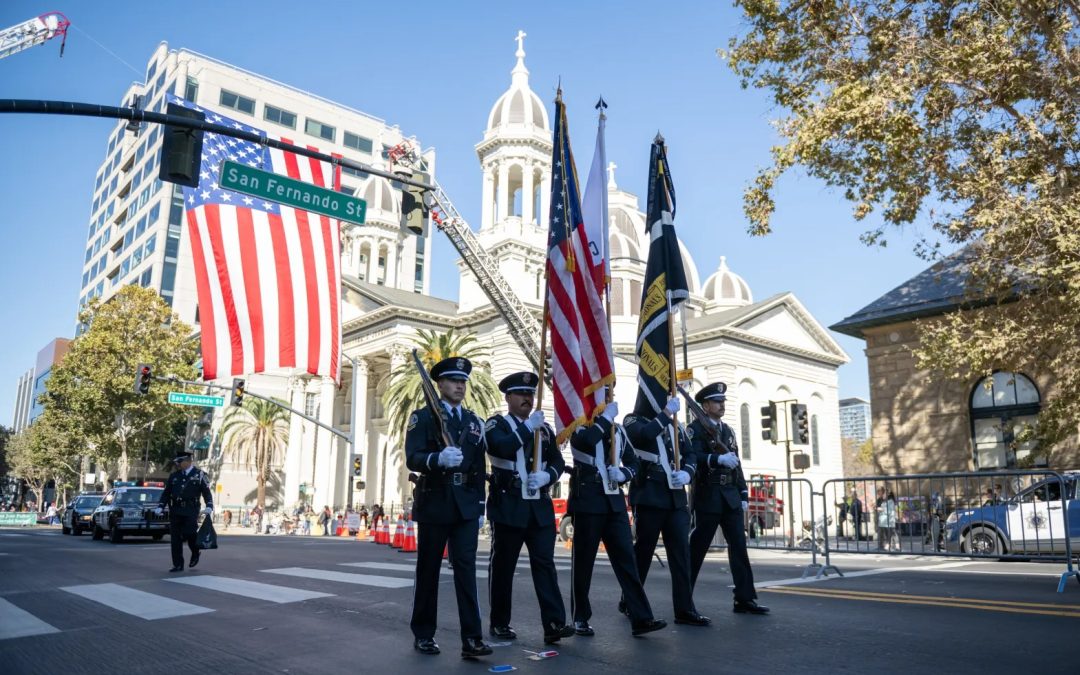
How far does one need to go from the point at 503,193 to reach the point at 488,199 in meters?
1.84

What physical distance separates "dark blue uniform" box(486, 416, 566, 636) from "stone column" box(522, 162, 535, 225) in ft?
174

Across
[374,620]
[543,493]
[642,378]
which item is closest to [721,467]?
[642,378]

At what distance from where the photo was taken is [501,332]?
5206cm

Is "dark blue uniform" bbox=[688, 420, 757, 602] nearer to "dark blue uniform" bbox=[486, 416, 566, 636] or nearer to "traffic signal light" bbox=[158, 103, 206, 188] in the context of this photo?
"dark blue uniform" bbox=[486, 416, 566, 636]

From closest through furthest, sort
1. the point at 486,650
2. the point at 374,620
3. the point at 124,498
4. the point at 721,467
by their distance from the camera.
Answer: the point at 486,650 → the point at 374,620 → the point at 721,467 → the point at 124,498

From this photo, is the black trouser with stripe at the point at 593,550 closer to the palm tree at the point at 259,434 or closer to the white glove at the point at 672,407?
the white glove at the point at 672,407

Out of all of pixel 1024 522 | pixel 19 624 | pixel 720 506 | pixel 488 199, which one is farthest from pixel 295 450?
pixel 720 506

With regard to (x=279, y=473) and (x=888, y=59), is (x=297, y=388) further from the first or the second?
(x=888, y=59)

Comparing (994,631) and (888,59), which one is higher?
(888,59)

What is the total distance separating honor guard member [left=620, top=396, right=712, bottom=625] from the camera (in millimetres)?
6742

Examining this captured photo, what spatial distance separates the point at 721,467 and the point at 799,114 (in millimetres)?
11294

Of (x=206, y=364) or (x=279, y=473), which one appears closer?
(x=206, y=364)

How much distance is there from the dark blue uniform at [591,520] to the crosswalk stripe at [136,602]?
3746 mm

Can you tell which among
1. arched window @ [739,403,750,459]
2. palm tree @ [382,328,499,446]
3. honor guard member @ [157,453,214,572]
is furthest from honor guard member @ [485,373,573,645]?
arched window @ [739,403,750,459]
